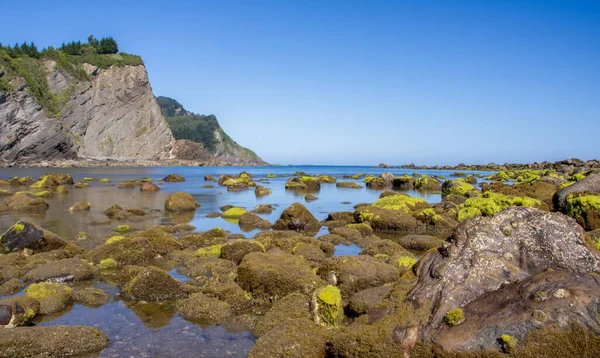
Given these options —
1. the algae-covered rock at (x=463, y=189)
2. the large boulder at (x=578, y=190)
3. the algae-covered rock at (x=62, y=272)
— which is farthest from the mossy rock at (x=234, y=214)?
the algae-covered rock at (x=463, y=189)

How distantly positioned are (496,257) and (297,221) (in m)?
13.1

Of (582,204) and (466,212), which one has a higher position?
(582,204)

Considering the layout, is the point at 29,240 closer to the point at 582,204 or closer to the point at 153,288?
the point at 153,288

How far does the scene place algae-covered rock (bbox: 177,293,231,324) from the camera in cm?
809

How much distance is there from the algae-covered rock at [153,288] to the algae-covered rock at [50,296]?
4.08ft

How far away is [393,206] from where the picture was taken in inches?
845

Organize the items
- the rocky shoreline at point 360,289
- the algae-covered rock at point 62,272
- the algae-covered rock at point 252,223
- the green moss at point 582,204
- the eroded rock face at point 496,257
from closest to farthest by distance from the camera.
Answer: the rocky shoreline at point 360,289 < the eroded rock face at point 496,257 < the algae-covered rock at point 62,272 < the green moss at point 582,204 < the algae-covered rock at point 252,223

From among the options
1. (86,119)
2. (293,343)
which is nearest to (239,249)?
(293,343)

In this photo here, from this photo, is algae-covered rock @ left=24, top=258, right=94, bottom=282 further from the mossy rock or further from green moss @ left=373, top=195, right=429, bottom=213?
green moss @ left=373, top=195, right=429, bottom=213

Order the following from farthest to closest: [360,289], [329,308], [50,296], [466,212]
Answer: [466,212] → [360,289] → [50,296] → [329,308]

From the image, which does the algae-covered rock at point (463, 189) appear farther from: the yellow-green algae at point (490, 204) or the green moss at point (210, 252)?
the green moss at point (210, 252)

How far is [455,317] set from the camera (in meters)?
5.55

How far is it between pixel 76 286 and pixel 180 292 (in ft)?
9.97

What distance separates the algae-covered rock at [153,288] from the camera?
29.9ft
